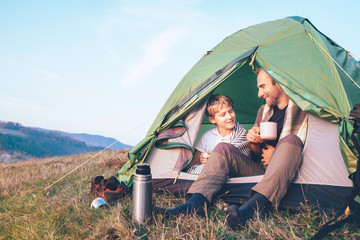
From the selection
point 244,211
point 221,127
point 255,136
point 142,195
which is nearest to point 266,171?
point 244,211

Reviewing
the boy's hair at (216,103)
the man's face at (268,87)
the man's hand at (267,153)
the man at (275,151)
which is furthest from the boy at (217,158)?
the man's face at (268,87)

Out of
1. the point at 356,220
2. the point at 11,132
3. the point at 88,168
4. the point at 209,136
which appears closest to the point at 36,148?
the point at 11,132

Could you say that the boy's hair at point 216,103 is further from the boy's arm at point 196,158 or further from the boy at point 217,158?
the boy's arm at point 196,158

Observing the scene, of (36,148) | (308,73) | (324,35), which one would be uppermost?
(324,35)

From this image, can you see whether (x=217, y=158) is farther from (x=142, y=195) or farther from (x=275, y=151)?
(x=142, y=195)

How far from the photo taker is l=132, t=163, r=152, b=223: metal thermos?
1.97 metres

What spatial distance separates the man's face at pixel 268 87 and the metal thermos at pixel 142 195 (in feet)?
5.21

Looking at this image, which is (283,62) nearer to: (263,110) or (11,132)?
(263,110)

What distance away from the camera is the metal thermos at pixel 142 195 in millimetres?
1967

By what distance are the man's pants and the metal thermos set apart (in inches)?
20.2

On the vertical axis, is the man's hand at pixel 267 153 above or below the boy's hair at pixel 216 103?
below

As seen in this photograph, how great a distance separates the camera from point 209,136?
3320 millimetres

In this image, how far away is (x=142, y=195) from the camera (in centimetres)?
197

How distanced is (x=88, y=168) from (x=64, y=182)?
83 cm
